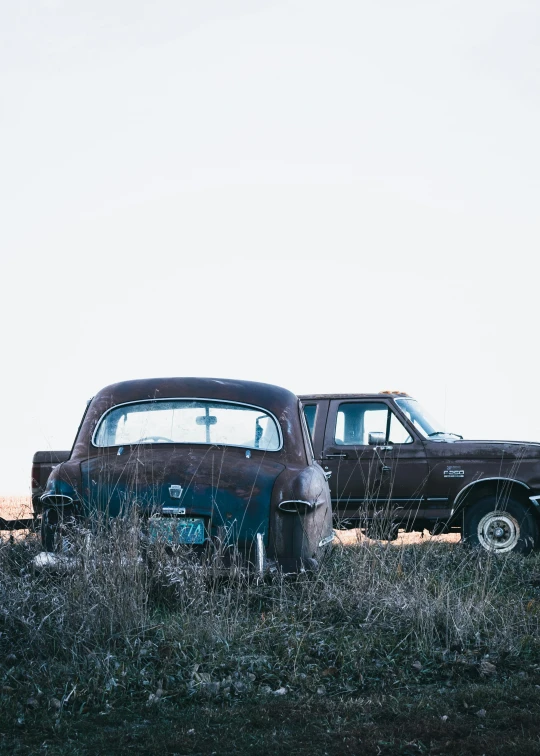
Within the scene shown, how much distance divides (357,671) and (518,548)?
Result: 18.9 ft

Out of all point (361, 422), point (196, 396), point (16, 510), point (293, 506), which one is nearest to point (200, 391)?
point (196, 396)

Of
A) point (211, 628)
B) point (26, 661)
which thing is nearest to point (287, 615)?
point (211, 628)

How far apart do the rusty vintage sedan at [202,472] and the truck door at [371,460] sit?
356cm

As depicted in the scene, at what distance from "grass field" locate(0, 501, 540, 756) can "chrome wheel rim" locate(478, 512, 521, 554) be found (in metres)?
3.53

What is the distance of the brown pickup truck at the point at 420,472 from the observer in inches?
427

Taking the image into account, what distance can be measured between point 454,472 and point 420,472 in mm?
425

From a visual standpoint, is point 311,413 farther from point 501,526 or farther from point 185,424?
point 185,424

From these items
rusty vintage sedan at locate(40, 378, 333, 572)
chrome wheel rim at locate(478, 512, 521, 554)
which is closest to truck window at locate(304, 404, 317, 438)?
chrome wheel rim at locate(478, 512, 521, 554)

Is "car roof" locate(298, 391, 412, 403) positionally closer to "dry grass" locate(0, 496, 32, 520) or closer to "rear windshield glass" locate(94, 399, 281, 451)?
Result: "dry grass" locate(0, 496, 32, 520)

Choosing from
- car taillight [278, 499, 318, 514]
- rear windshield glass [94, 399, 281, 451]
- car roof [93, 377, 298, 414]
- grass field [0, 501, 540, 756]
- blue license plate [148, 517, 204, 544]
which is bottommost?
grass field [0, 501, 540, 756]

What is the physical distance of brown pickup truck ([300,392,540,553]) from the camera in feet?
35.6

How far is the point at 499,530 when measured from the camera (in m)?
→ 10.8

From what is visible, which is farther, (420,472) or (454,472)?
(420,472)

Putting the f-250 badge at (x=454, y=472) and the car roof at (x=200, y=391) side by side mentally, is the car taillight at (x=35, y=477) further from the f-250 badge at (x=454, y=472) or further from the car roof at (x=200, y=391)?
the f-250 badge at (x=454, y=472)
